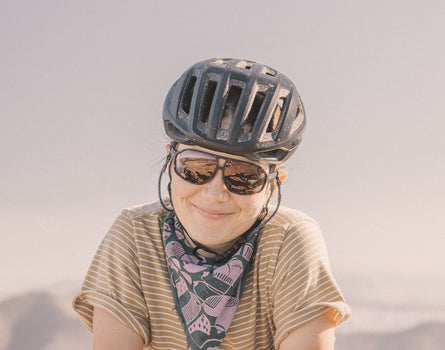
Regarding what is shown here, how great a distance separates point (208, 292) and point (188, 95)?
4.18ft

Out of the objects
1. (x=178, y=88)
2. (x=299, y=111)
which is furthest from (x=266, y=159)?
(x=178, y=88)

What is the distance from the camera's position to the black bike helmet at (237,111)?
13.0ft

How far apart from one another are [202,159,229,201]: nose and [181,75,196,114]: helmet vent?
0.58 m

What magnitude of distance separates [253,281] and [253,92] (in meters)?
1.17

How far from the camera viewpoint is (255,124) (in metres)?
4.02

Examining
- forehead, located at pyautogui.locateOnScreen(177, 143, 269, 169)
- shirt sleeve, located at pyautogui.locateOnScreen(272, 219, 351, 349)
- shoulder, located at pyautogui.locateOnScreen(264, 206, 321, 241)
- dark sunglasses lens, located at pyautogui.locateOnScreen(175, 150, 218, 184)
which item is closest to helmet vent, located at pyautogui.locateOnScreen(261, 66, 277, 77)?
forehead, located at pyautogui.locateOnScreen(177, 143, 269, 169)

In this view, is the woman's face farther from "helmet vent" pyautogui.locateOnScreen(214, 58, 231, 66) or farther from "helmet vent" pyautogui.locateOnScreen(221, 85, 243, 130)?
"helmet vent" pyautogui.locateOnScreen(214, 58, 231, 66)

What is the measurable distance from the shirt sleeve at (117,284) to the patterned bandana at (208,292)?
0.25 m

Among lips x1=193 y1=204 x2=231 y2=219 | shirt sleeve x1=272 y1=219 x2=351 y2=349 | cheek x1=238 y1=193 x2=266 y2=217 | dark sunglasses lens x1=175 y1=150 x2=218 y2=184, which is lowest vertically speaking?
shirt sleeve x1=272 y1=219 x2=351 y2=349

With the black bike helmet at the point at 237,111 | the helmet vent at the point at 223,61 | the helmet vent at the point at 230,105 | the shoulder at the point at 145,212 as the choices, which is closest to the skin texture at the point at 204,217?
the black bike helmet at the point at 237,111

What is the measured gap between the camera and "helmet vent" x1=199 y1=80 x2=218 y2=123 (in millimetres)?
4129

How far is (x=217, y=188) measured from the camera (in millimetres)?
3939

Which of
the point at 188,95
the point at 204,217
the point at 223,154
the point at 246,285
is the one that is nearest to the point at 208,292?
the point at 246,285

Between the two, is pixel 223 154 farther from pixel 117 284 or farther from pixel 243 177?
pixel 117 284
